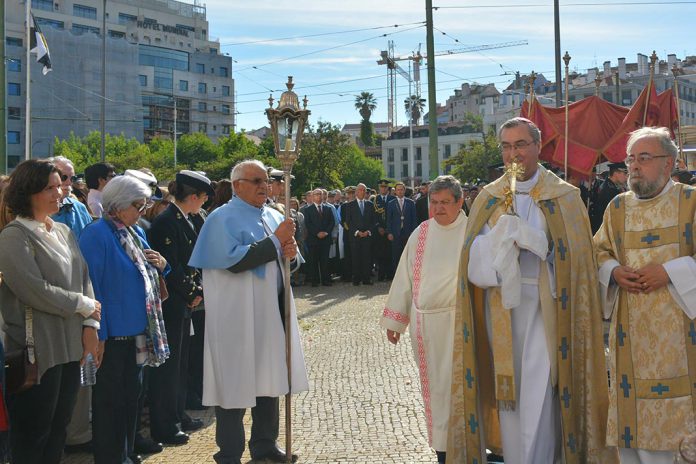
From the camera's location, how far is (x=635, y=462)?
5.06m

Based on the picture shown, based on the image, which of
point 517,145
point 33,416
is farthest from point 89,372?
point 517,145

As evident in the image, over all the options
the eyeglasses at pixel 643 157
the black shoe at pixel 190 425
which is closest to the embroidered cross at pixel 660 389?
the eyeglasses at pixel 643 157

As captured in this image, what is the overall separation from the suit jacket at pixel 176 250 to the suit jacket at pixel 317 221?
11.2 meters

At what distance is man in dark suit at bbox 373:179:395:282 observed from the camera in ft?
62.8

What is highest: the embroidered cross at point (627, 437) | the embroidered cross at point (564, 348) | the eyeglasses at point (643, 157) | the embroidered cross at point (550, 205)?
the eyeglasses at point (643, 157)

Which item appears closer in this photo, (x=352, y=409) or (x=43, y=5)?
(x=352, y=409)

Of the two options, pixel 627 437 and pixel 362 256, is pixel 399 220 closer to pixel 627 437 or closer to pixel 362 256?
pixel 362 256

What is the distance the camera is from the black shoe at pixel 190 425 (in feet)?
23.8

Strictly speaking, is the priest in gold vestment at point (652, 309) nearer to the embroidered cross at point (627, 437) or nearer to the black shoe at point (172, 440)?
the embroidered cross at point (627, 437)

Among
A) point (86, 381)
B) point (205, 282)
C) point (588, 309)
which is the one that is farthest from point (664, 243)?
point (86, 381)

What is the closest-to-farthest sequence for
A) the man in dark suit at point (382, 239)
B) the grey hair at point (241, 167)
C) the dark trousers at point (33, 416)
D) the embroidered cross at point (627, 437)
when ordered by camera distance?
the dark trousers at point (33, 416) → the embroidered cross at point (627, 437) → the grey hair at point (241, 167) → the man in dark suit at point (382, 239)

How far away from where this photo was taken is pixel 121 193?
18.7 feet

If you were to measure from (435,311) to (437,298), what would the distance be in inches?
3.8

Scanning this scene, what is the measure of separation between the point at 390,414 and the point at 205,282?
2.34 m
